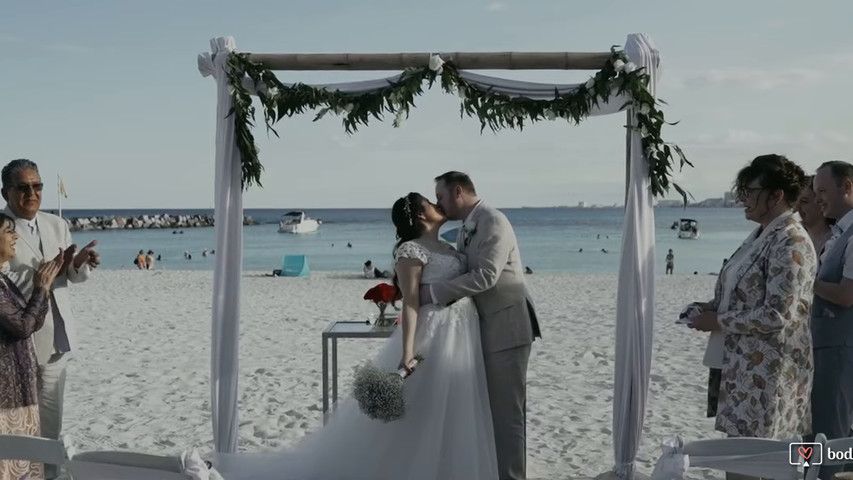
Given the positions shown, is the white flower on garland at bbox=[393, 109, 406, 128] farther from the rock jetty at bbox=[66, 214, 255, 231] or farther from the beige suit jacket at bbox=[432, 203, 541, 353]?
the rock jetty at bbox=[66, 214, 255, 231]

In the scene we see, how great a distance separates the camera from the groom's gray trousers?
14.2 feet

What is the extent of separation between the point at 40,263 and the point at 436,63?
7.74 ft

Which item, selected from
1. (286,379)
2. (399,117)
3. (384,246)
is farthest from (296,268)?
(384,246)

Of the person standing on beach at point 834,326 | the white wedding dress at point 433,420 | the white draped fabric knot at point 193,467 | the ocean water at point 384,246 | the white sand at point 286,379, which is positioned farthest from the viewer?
the ocean water at point 384,246

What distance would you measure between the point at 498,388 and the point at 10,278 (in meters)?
2.57

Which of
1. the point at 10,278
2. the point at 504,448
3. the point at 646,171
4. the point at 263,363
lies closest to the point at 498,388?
the point at 504,448

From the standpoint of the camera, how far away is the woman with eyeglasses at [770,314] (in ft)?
11.0

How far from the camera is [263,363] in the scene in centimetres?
809

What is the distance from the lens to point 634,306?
15.0 feet

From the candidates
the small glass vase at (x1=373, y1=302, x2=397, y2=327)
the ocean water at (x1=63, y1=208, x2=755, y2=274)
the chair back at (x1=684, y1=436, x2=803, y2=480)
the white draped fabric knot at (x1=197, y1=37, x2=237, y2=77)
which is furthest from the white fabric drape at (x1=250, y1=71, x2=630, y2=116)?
the ocean water at (x1=63, y1=208, x2=755, y2=274)

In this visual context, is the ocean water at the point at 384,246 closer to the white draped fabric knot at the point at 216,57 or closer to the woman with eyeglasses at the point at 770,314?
the white draped fabric knot at the point at 216,57

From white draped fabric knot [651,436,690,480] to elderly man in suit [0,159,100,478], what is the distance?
2967 millimetres

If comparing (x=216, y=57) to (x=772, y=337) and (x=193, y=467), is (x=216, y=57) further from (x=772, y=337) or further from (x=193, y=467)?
(x=772, y=337)

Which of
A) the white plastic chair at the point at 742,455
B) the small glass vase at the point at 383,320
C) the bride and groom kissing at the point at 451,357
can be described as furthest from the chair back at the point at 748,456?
the small glass vase at the point at 383,320
